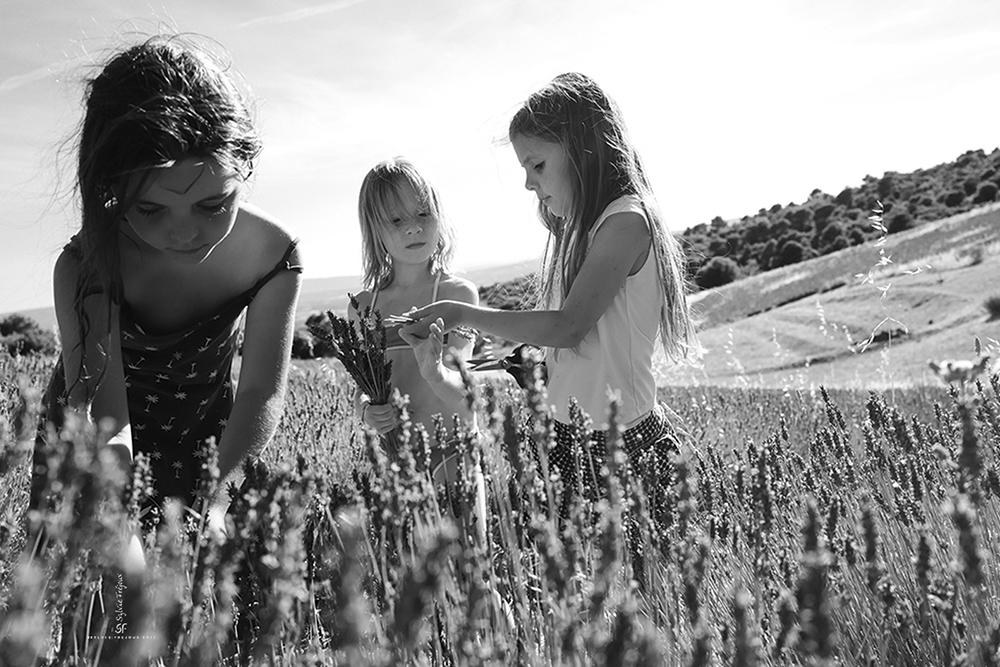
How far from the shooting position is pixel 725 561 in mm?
2273

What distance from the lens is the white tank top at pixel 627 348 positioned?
2949 mm

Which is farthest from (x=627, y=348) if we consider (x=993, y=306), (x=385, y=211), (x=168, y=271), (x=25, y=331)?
(x=25, y=331)

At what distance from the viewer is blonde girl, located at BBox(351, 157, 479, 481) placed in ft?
12.3

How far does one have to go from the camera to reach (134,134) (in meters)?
2.08

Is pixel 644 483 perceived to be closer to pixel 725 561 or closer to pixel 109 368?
pixel 725 561

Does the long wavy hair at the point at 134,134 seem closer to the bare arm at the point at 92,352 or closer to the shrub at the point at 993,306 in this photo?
the bare arm at the point at 92,352

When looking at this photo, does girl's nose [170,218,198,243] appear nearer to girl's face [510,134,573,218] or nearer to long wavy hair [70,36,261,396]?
long wavy hair [70,36,261,396]

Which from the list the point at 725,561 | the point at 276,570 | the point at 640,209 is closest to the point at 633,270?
the point at 640,209

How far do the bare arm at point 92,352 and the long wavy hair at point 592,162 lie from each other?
1.72 meters

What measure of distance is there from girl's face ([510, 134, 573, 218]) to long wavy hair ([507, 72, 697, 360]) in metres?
0.02

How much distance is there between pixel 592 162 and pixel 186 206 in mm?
1683

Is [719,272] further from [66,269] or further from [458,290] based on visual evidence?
[66,269]

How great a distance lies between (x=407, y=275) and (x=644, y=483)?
81.8 inches

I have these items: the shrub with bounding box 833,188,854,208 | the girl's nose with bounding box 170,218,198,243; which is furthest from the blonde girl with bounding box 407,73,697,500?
the shrub with bounding box 833,188,854,208
